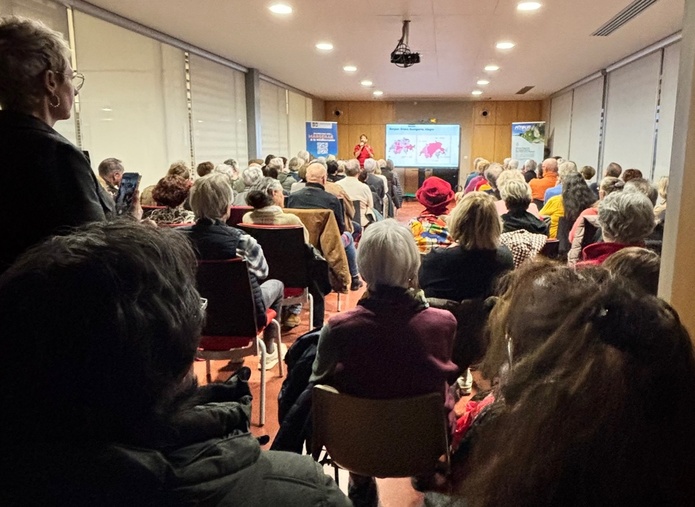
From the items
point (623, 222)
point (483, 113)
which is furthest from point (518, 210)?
point (483, 113)

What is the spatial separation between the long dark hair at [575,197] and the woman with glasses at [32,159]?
3922mm

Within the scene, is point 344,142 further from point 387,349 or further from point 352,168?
point 387,349

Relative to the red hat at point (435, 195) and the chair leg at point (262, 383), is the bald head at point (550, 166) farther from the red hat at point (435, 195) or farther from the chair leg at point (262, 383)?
the chair leg at point (262, 383)

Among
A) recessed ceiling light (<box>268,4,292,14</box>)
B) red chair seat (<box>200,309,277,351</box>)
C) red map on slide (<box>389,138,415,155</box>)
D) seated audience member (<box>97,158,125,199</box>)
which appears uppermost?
recessed ceiling light (<box>268,4,292,14</box>)

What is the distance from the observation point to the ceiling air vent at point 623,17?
4.83 meters

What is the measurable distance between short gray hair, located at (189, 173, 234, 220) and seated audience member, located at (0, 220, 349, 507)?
197 cm

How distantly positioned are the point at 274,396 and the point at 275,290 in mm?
632

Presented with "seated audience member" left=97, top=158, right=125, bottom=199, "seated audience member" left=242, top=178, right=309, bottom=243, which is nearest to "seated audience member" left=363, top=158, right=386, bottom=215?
"seated audience member" left=97, top=158, right=125, bottom=199

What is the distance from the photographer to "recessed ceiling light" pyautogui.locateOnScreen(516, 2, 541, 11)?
4.77 meters

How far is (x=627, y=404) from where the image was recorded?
2.10 ft

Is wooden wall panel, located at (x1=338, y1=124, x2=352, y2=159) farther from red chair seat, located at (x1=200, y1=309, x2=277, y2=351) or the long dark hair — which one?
red chair seat, located at (x1=200, y1=309, x2=277, y2=351)

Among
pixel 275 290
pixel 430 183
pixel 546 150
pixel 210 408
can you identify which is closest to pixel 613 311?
pixel 210 408

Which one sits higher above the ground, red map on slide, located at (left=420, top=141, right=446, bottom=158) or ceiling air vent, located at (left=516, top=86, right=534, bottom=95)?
ceiling air vent, located at (left=516, top=86, right=534, bottom=95)

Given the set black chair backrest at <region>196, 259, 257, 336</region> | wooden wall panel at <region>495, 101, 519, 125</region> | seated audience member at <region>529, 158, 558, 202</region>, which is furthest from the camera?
wooden wall panel at <region>495, 101, 519, 125</region>
